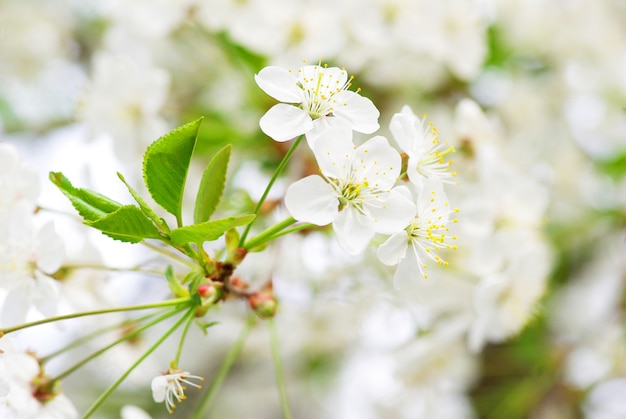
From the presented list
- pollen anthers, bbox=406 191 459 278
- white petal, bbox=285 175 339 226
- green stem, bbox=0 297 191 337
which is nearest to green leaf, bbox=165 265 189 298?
green stem, bbox=0 297 191 337

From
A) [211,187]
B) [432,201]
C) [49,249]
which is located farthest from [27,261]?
[432,201]

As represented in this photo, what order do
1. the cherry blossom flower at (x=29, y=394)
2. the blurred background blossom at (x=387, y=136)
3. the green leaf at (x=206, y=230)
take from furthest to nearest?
the blurred background blossom at (x=387, y=136)
the cherry blossom flower at (x=29, y=394)
the green leaf at (x=206, y=230)

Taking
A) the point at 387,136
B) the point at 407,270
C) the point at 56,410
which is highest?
the point at 407,270

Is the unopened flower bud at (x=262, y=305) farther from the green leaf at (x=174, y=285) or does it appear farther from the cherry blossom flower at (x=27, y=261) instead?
the cherry blossom flower at (x=27, y=261)

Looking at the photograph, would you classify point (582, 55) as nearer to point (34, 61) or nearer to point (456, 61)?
point (456, 61)

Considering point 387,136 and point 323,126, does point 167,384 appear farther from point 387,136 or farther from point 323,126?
point 387,136

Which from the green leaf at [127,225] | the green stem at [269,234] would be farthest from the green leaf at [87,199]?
the green stem at [269,234]

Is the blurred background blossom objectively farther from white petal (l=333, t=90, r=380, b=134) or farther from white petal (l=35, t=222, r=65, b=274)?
white petal (l=333, t=90, r=380, b=134)
